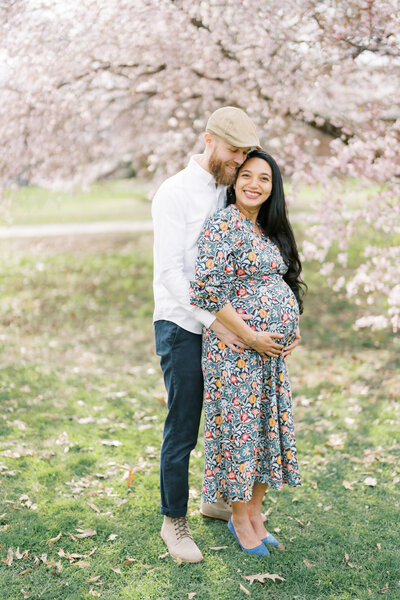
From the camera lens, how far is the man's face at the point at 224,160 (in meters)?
2.91

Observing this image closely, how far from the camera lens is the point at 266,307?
9.62 ft

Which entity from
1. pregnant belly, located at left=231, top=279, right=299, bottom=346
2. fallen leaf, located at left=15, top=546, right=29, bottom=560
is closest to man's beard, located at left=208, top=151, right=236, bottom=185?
pregnant belly, located at left=231, top=279, right=299, bottom=346

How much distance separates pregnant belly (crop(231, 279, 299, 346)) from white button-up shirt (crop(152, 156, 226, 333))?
180 mm

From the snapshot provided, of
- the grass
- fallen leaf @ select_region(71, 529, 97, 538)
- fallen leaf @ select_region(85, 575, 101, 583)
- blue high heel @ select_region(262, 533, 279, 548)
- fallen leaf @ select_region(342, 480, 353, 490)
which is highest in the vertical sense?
fallen leaf @ select_region(85, 575, 101, 583)

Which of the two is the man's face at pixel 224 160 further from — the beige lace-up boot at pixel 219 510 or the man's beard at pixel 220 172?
the beige lace-up boot at pixel 219 510

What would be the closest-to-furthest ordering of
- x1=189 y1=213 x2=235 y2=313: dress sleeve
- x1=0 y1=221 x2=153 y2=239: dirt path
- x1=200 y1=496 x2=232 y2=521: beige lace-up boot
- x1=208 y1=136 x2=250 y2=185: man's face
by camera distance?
x1=189 y1=213 x2=235 y2=313: dress sleeve < x1=208 y1=136 x2=250 y2=185: man's face < x1=200 y1=496 x2=232 y2=521: beige lace-up boot < x1=0 y1=221 x2=153 y2=239: dirt path

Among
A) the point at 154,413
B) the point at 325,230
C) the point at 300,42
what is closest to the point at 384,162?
the point at 325,230

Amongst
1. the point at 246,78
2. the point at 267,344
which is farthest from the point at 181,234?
the point at 246,78

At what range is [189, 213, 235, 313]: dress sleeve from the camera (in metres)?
2.81

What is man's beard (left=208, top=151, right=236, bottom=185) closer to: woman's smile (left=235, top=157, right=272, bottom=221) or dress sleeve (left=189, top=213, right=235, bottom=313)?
woman's smile (left=235, top=157, right=272, bottom=221)

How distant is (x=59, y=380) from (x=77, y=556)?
2.92 metres

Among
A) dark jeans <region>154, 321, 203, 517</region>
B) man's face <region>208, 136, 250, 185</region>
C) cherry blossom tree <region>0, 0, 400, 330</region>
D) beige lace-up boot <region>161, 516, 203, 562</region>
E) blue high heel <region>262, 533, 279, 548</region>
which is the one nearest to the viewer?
man's face <region>208, 136, 250, 185</region>

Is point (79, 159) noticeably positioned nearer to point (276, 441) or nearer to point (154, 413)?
point (154, 413)

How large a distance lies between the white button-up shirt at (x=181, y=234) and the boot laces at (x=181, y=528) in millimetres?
1066
